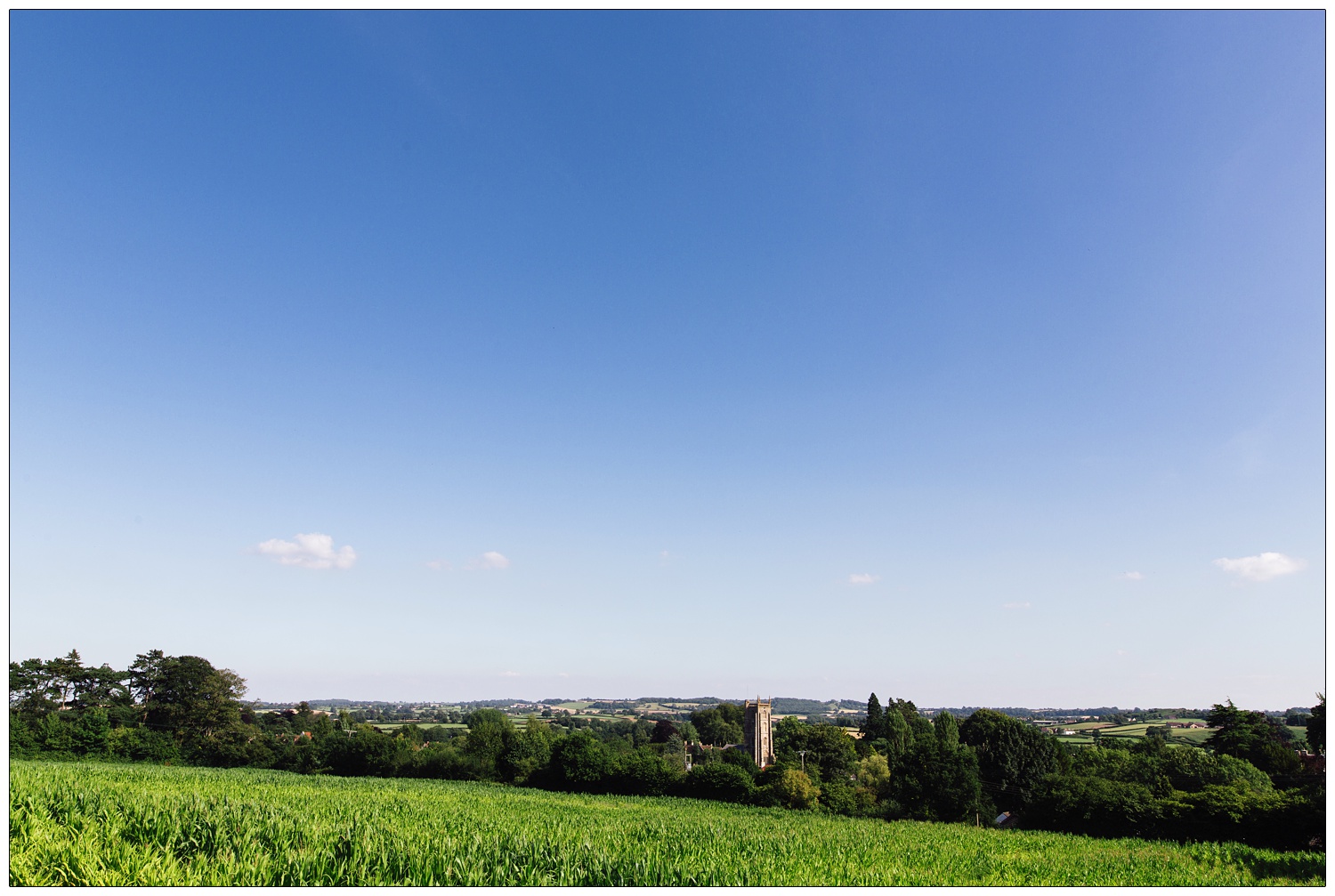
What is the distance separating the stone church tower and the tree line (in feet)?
62.5

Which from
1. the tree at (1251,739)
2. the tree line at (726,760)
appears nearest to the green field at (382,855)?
the tree line at (726,760)

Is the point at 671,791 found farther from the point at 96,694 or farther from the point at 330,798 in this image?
the point at 96,694

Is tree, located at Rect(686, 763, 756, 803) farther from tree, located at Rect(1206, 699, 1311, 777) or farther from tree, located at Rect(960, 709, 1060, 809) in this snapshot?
tree, located at Rect(1206, 699, 1311, 777)

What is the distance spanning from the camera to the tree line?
33688 millimetres

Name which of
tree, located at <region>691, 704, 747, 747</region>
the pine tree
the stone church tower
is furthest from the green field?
tree, located at <region>691, 704, 747, 747</region>

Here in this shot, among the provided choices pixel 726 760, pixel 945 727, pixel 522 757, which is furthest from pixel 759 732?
pixel 522 757

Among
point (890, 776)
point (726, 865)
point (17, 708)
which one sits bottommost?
point (890, 776)

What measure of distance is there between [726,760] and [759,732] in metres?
39.7

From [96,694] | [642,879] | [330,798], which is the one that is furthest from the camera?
[96,694]

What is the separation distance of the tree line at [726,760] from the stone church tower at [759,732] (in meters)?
19.1

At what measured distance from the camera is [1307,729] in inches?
1444

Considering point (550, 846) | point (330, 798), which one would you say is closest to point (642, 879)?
point (550, 846)

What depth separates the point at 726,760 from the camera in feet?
167

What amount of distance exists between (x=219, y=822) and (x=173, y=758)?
56.8 meters
